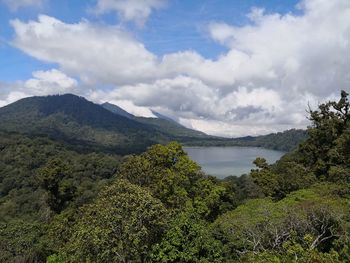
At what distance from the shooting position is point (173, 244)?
1312 centimetres

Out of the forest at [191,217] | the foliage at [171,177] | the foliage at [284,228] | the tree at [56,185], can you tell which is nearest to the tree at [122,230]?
the forest at [191,217]

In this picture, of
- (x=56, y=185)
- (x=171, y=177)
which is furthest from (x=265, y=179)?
(x=56, y=185)

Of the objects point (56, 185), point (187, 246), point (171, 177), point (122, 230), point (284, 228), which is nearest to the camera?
point (187, 246)

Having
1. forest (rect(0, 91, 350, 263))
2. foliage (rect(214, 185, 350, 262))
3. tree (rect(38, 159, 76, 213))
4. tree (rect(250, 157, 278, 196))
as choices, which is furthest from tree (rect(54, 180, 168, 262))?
tree (rect(38, 159, 76, 213))

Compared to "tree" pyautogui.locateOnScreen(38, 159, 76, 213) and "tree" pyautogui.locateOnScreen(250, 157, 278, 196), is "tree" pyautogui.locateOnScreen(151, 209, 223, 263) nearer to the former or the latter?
"tree" pyautogui.locateOnScreen(250, 157, 278, 196)

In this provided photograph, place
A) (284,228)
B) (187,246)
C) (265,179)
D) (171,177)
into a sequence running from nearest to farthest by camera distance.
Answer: (187,246)
(284,228)
(171,177)
(265,179)

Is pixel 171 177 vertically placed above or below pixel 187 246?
above

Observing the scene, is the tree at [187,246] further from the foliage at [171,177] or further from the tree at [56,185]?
the tree at [56,185]

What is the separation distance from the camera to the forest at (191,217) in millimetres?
12891

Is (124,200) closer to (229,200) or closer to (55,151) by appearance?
(229,200)

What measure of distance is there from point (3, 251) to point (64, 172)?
1739 centimetres

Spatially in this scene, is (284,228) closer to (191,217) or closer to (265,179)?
(191,217)

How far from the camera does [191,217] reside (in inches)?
571

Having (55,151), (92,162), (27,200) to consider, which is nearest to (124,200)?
(27,200)
